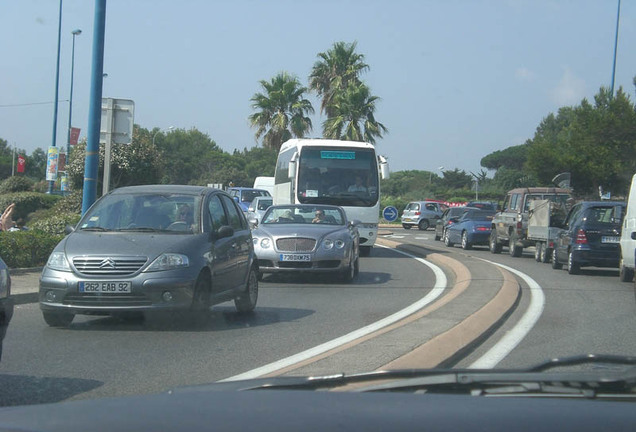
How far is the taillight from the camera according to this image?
58.5 ft

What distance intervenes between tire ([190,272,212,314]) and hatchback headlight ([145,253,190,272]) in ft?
0.91

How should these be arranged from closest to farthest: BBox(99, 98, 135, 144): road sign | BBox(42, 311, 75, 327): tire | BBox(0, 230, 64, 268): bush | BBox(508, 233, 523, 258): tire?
BBox(42, 311, 75, 327): tire, BBox(0, 230, 64, 268): bush, BBox(99, 98, 135, 144): road sign, BBox(508, 233, 523, 258): tire

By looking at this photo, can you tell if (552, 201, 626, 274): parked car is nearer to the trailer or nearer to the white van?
the white van

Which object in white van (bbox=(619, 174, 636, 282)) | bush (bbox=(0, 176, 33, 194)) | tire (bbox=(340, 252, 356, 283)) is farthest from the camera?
bush (bbox=(0, 176, 33, 194))

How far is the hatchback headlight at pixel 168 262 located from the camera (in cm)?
893

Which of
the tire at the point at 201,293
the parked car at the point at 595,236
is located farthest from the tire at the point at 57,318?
the parked car at the point at 595,236

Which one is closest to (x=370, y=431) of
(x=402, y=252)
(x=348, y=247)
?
(x=348, y=247)

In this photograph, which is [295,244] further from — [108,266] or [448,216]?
[448,216]

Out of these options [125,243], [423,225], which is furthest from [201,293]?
[423,225]

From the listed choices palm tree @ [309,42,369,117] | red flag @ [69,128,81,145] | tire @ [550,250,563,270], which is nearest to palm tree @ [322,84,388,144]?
palm tree @ [309,42,369,117]

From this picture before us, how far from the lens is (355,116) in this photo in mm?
45688

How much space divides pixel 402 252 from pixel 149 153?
13.9 metres

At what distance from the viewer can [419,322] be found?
9.27 meters

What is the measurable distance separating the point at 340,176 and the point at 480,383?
20923 millimetres
